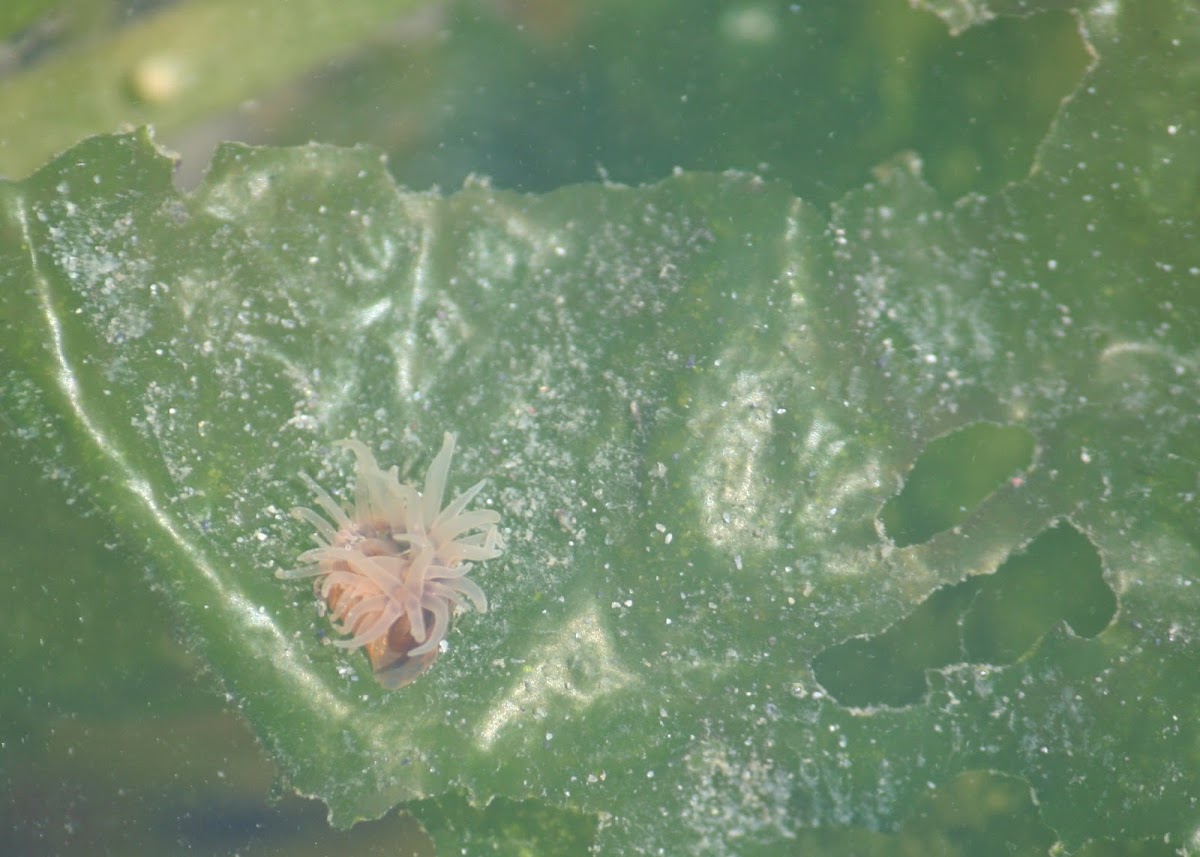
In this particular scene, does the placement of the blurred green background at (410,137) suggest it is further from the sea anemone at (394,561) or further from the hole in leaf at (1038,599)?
the sea anemone at (394,561)

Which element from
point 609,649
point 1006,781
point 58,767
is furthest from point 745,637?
point 58,767

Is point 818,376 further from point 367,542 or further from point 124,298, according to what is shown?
point 124,298

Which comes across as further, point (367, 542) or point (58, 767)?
point (58, 767)

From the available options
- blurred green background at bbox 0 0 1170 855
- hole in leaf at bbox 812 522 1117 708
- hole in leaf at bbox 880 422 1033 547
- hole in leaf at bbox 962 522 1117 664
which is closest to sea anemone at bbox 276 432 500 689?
blurred green background at bbox 0 0 1170 855

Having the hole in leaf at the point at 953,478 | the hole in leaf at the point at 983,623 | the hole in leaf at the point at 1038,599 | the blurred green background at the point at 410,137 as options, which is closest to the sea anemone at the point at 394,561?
the blurred green background at the point at 410,137

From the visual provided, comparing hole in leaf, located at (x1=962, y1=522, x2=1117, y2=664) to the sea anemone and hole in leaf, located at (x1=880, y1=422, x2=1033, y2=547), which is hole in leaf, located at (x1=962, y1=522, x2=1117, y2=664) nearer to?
hole in leaf, located at (x1=880, y1=422, x2=1033, y2=547)
